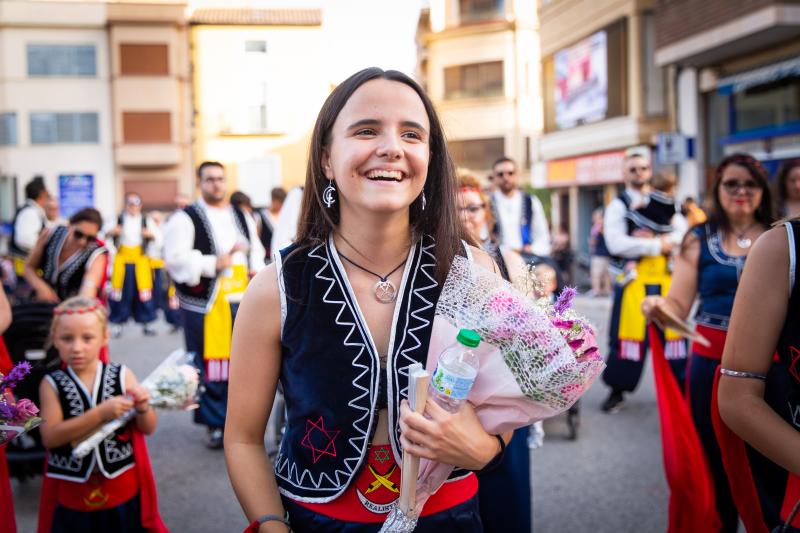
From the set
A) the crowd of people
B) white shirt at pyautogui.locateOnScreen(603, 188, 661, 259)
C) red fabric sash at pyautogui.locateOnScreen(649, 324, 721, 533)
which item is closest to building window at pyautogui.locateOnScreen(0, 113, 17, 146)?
white shirt at pyautogui.locateOnScreen(603, 188, 661, 259)

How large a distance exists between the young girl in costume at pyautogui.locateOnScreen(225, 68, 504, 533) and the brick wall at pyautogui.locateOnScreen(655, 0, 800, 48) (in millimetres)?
13457

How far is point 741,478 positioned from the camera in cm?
261

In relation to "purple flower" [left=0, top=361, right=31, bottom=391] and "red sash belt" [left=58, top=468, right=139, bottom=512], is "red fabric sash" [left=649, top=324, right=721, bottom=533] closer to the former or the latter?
"red sash belt" [left=58, top=468, right=139, bottom=512]

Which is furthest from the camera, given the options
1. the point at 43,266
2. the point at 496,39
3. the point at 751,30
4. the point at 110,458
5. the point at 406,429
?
the point at 496,39

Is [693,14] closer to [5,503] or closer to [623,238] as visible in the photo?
[623,238]

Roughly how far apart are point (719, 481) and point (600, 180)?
19.5 m

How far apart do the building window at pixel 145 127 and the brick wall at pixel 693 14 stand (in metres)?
24.6

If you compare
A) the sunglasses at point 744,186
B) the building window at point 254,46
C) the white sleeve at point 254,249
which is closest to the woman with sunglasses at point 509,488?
the sunglasses at point 744,186

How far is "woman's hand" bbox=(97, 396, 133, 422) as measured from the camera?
11.0 ft

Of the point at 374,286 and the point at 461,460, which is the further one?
the point at 374,286

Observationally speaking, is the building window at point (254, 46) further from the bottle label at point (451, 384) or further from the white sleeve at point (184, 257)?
the bottle label at point (451, 384)

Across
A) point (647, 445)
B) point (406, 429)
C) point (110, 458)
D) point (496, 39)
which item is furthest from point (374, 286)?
point (496, 39)

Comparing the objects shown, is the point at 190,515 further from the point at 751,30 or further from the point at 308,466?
the point at 751,30

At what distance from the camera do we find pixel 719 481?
3.65 m
